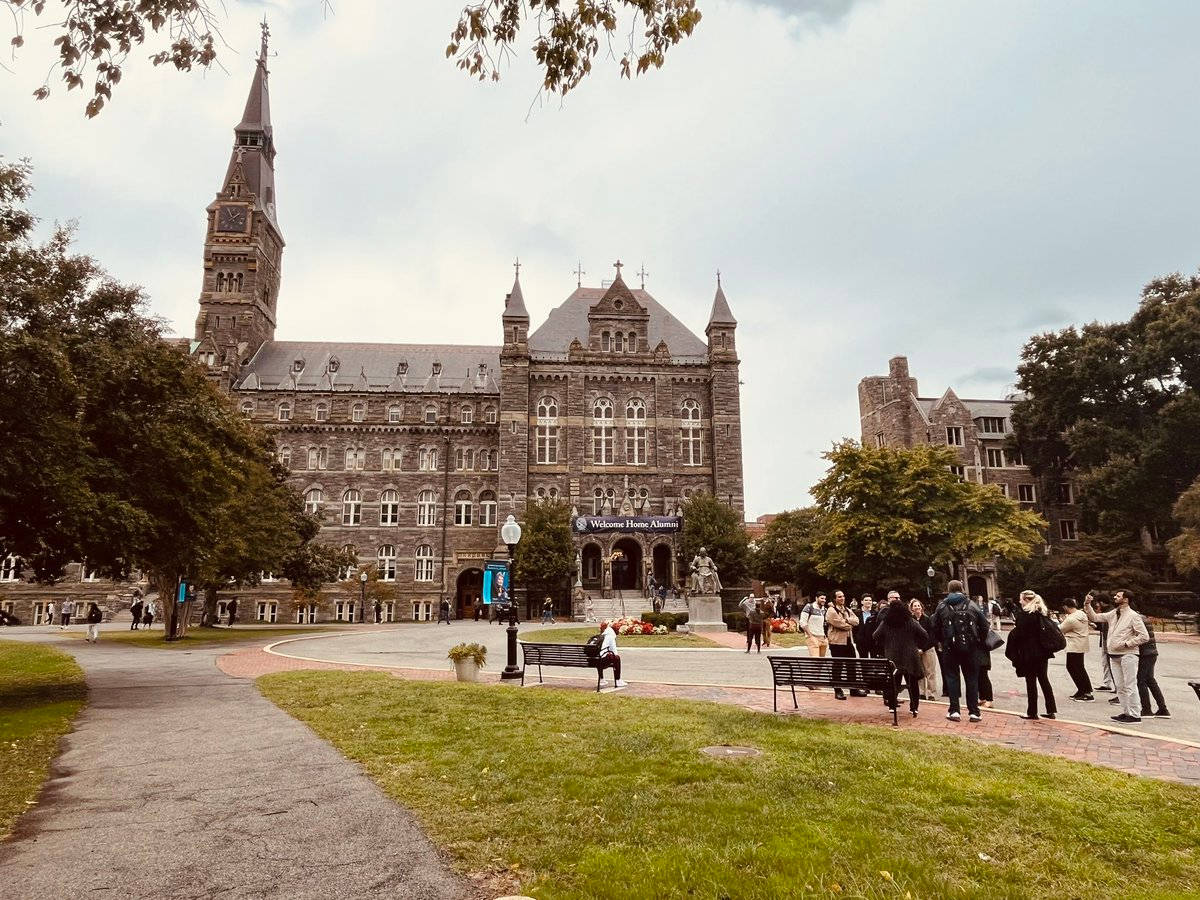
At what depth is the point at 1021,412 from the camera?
172 ft

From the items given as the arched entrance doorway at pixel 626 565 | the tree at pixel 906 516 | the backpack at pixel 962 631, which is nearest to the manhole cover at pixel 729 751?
the backpack at pixel 962 631

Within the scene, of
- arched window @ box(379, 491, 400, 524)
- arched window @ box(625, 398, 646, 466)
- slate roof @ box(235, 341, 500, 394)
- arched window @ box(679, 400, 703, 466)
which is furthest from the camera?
slate roof @ box(235, 341, 500, 394)

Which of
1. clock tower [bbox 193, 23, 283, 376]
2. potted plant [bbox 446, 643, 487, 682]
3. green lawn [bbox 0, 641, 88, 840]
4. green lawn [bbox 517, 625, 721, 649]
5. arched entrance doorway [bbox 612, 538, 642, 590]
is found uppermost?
clock tower [bbox 193, 23, 283, 376]

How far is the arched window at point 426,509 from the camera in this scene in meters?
53.3

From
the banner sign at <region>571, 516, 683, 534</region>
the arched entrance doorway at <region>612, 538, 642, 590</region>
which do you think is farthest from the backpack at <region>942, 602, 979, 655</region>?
the arched entrance doorway at <region>612, 538, 642, 590</region>

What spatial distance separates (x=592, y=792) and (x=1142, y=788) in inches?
201

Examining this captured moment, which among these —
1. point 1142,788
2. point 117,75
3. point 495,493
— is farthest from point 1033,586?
point 117,75

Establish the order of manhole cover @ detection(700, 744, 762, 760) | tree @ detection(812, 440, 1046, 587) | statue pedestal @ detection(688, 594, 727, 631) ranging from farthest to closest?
tree @ detection(812, 440, 1046, 587) → statue pedestal @ detection(688, 594, 727, 631) → manhole cover @ detection(700, 744, 762, 760)

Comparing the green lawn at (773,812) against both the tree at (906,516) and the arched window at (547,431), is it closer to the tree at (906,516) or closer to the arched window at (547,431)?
the tree at (906,516)

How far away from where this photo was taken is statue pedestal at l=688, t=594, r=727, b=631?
33.5 metres

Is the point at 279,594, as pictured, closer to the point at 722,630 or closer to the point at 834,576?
the point at 722,630

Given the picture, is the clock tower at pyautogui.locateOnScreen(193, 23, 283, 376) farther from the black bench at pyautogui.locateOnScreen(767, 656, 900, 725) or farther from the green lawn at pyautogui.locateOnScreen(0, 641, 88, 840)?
the black bench at pyautogui.locateOnScreen(767, 656, 900, 725)

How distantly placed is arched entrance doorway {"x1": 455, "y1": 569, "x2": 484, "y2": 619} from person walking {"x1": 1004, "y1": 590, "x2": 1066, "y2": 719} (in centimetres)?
4448

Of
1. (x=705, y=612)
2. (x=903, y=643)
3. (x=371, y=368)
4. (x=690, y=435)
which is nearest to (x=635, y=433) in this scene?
(x=690, y=435)
